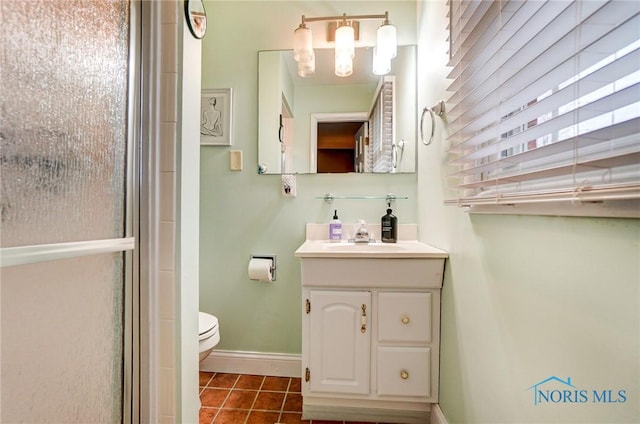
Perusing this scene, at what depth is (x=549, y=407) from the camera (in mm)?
607

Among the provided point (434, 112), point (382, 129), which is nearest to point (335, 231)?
point (382, 129)

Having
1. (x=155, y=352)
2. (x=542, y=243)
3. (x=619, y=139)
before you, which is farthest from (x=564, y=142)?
(x=155, y=352)

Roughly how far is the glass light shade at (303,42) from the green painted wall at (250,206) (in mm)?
154

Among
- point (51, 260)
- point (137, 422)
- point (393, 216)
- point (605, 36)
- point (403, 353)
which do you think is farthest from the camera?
point (393, 216)

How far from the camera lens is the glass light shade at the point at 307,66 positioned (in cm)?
165

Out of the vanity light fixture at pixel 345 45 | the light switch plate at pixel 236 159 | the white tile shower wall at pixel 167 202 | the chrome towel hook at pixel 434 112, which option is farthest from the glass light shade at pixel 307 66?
the white tile shower wall at pixel 167 202

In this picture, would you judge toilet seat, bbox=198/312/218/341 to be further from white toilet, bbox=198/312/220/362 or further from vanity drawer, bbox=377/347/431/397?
vanity drawer, bbox=377/347/431/397

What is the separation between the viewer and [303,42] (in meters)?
1.60

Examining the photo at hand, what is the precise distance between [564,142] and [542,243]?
0.23m

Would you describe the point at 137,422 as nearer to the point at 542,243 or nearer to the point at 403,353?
the point at 403,353

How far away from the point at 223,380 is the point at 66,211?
1.47m

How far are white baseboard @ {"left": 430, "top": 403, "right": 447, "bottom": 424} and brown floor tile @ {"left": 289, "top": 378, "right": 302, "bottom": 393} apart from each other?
0.72 m

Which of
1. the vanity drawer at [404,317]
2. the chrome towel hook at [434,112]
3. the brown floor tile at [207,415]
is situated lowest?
the brown floor tile at [207,415]

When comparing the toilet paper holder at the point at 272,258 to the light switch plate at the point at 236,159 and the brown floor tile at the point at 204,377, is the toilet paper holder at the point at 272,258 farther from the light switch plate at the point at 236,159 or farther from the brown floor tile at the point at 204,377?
the brown floor tile at the point at 204,377
